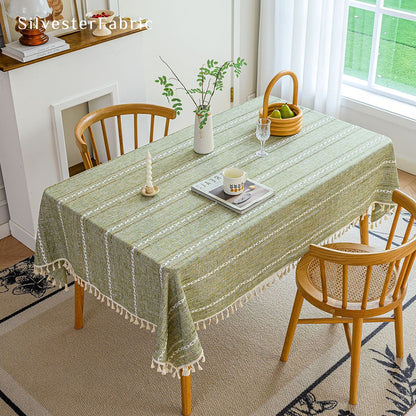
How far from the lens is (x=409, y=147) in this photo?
13.7 feet

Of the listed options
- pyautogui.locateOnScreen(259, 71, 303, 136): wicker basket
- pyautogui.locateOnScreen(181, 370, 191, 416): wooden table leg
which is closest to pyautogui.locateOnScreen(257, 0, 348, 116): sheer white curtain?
pyautogui.locateOnScreen(259, 71, 303, 136): wicker basket

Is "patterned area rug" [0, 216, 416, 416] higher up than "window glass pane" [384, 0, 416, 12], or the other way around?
"window glass pane" [384, 0, 416, 12]

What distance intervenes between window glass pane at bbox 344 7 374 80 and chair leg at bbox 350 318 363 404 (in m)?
2.48

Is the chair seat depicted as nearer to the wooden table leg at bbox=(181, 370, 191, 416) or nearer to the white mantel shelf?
the wooden table leg at bbox=(181, 370, 191, 416)

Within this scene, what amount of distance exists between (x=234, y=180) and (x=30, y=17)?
1.29 metres

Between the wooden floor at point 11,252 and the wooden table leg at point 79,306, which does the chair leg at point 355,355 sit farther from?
the wooden floor at point 11,252

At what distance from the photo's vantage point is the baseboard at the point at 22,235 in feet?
11.6

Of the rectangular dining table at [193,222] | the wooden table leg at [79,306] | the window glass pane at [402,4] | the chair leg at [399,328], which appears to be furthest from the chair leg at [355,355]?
the window glass pane at [402,4]

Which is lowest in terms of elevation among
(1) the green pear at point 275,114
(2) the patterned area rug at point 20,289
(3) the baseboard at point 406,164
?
(2) the patterned area rug at point 20,289

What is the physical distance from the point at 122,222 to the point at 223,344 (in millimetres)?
868

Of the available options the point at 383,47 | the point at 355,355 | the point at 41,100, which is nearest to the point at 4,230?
the point at 41,100

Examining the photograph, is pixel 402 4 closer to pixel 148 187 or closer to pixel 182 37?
pixel 182 37

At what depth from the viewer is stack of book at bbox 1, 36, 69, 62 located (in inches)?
119

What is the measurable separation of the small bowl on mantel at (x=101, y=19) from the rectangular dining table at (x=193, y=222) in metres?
0.79
